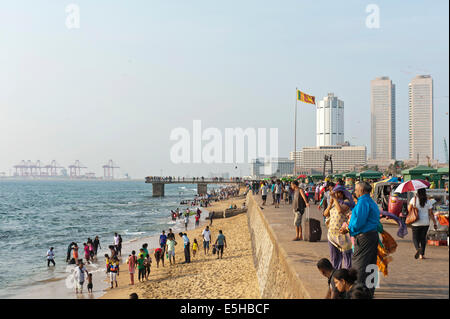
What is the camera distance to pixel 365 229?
478 cm

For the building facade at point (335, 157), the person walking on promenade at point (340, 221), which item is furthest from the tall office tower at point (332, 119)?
the person walking on promenade at point (340, 221)

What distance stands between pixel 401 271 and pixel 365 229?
85.7 inches

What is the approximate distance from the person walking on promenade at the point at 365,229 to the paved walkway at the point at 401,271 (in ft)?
1.99

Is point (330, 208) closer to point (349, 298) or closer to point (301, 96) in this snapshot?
point (349, 298)

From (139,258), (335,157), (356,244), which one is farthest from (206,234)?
(335,157)

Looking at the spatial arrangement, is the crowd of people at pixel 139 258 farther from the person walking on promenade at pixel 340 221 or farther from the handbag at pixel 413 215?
the person walking on promenade at pixel 340 221

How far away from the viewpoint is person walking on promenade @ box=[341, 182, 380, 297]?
474 centimetres

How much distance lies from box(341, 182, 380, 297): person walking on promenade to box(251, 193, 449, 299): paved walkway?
1.99 ft

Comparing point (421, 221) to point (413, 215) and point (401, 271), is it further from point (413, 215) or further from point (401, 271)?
point (401, 271)

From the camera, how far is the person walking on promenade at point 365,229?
4738 mm

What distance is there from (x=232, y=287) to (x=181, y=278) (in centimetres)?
364

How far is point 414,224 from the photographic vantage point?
23.6ft

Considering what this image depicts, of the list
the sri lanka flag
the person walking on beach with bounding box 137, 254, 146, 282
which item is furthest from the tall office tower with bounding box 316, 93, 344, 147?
the person walking on beach with bounding box 137, 254, 146, 282
